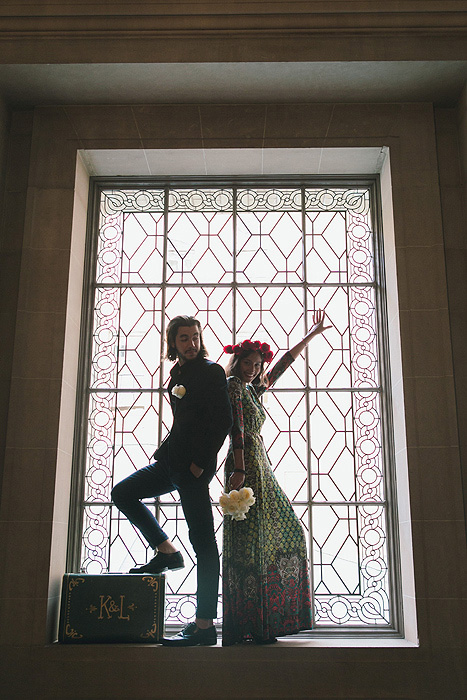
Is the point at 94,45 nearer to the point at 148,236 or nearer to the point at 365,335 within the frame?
the point at 148,236

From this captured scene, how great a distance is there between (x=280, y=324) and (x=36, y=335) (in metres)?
1.61

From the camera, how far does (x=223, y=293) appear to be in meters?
4.84

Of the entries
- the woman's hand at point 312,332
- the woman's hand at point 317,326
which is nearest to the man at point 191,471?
the woman's hand at point 312,332

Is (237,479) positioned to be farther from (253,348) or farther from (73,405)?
(73,405)

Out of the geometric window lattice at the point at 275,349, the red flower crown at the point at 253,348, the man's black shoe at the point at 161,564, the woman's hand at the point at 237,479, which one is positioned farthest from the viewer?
the geometric window lattice at the point at 275,349

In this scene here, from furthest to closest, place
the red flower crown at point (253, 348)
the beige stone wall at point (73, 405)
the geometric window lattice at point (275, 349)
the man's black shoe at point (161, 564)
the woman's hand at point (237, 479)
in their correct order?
the geometric window lattice at point (275, 349) → the red flower crown at point (253, 348) → the man's black shoe at point (161, 564) → the woman's hand at point (237, 479) → the beige stone wall at point (73, 405)

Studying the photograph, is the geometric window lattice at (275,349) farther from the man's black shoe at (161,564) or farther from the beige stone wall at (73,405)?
the man's black shoe at (161,564)

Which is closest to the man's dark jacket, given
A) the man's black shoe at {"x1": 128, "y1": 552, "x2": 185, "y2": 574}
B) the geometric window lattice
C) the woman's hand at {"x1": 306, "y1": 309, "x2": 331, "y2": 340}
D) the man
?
the man

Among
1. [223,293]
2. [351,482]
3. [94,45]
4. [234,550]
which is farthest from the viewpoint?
[223,293]

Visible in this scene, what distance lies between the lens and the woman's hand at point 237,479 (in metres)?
3.89

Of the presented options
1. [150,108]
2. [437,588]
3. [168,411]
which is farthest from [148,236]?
[437,588]

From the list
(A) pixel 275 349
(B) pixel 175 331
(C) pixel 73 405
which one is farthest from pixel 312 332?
(C) pixel 73 405

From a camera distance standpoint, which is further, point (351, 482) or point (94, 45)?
point (351, 482)

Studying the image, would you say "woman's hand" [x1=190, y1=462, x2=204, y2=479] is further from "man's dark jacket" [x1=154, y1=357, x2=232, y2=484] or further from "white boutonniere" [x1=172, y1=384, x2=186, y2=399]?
"white boutonniere" [x1=172, y1=384, x2=186, y2=399]
